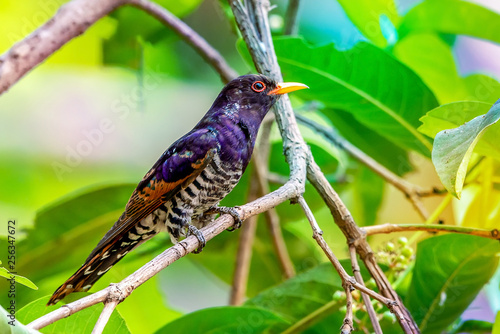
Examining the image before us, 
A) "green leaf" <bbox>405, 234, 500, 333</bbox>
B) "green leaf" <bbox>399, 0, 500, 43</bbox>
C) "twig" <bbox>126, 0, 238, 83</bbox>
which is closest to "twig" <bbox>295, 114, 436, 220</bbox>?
"green leaf" <bbox>405, 234, 500, 333</bbox>

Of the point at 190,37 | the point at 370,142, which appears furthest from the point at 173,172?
the point at 370,142

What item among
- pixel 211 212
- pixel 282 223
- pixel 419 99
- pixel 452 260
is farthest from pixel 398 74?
pixel 282 223

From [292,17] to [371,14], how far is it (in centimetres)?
32

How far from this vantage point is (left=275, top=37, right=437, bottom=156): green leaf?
178cm

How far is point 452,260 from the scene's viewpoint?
158cm

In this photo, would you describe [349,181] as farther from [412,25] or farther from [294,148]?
[294,148]

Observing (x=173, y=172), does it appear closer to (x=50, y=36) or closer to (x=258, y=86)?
(x=258, y=86)

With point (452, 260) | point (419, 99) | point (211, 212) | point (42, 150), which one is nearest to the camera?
point (452, 260)

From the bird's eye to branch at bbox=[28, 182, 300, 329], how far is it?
1.25 feet

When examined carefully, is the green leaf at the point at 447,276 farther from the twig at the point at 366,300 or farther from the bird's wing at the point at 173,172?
the bird's wing at the point at 173,172

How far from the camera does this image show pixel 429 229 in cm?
136

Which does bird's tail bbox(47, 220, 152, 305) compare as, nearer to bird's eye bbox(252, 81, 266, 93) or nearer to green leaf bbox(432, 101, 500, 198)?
bird's eye bbox(252, 81, 266, 93)

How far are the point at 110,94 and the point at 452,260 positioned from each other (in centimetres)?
234

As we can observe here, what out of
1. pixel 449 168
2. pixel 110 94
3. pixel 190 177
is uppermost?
pixel 110 94
